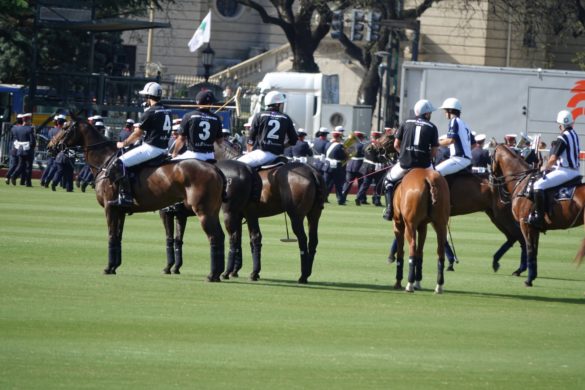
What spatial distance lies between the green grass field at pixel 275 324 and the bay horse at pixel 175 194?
17.3 inches

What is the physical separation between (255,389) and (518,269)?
11.5 meters

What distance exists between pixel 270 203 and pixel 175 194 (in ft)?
4.96

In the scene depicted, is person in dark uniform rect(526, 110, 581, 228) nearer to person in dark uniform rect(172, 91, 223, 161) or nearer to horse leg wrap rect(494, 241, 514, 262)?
horse leg wrap rect(494, 241, 514, 262)

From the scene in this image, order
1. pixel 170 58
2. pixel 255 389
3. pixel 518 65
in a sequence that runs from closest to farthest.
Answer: pixel 255 389 → pixel 518 65 → pixel 170 58

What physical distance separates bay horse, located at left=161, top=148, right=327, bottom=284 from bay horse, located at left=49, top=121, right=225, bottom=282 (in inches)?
19.9

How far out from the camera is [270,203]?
59.7 ft

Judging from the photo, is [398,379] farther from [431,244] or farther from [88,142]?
[431,244]

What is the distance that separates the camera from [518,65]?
6594 cm

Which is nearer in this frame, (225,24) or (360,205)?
(360,205)

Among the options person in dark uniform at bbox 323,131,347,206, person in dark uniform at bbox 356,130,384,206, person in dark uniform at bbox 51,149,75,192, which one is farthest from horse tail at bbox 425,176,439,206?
person in dark uniform at bbox 323,131,347,206

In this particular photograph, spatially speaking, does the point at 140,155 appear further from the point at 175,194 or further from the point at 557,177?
the point at 557,177

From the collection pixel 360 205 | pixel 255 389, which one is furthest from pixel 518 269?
pixel 360 205

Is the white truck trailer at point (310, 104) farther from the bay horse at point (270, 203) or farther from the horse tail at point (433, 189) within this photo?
the horse tail at point (433, 189)

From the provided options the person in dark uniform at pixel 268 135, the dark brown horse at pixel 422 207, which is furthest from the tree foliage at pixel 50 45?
the dark brown horse at pixel 422 207
